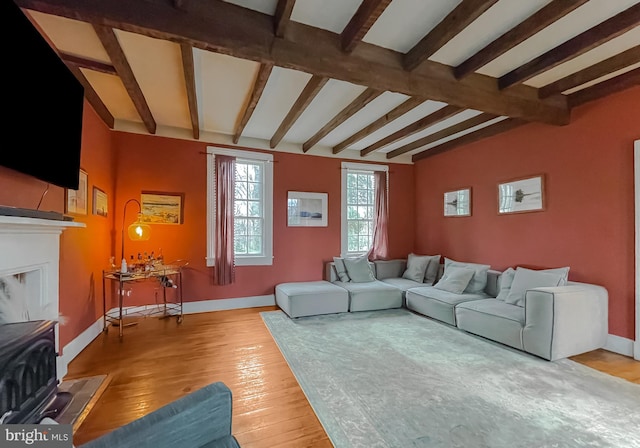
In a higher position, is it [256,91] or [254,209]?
[256,91]

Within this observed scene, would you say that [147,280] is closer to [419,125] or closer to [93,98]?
[93,98]

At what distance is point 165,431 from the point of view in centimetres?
85

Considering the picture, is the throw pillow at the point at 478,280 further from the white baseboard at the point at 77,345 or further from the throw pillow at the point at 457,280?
the white baseboard at the point at 77,345

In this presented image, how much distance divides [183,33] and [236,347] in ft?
9.47

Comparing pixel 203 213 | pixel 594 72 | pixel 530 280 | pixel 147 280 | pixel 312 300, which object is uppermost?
pixel 594 72

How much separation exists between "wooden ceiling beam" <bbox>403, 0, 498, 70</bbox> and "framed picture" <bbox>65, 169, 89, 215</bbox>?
3.18 metres

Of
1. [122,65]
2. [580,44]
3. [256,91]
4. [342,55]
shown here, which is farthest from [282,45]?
[580,44]

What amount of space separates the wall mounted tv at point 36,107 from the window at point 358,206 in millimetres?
3962

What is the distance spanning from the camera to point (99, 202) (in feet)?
11.6

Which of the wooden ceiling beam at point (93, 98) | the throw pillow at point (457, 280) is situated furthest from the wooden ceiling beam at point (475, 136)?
the wooden ceiling beam at point (93, 98)

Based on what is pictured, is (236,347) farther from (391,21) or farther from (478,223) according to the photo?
(478,223)

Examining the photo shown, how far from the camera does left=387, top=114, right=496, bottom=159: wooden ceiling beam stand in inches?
153

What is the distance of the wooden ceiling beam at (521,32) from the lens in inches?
75.2

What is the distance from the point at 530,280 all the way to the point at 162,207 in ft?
16.2
